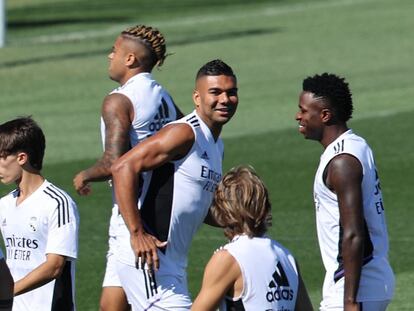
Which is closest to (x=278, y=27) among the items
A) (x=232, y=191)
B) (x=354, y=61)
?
(x=354, y=61)

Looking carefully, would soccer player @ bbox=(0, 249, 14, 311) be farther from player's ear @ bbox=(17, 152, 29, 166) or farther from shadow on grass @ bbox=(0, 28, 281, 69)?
shadow on grass @ bbox=(0, 28, 281, 69)

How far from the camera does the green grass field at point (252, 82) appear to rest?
15898mm

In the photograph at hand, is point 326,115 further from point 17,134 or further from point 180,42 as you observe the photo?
point 180,42

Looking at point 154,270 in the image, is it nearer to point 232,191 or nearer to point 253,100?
point 232,191

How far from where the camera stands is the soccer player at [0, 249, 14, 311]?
7016 millimetres

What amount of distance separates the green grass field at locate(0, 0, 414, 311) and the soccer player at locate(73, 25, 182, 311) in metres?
1.58

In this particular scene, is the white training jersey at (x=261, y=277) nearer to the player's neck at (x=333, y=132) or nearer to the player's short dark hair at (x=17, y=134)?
the player's neck at (x=333, y=132)

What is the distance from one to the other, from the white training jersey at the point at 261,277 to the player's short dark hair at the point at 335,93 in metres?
1.58

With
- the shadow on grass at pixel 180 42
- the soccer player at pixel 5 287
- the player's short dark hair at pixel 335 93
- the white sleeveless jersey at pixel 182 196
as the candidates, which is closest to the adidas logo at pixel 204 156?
the white sleeveless jersey at pixel 182 196

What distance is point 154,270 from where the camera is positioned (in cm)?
862

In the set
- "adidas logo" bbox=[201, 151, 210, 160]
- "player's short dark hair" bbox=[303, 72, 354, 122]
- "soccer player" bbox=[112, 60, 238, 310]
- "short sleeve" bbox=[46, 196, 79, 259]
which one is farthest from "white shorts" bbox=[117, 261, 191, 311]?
"player's short dark hair" bbox=[303, 72, 354, 122]

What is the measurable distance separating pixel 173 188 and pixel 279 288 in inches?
70.1

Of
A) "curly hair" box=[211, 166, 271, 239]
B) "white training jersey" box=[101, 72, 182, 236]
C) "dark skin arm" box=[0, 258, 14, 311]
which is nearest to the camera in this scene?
"curly hair" box=[211, 166, 271, 239]

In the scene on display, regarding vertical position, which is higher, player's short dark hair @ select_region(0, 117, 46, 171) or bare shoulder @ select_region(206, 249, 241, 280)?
player's short dark hair @ select_region(0, 117, 46, 171)
